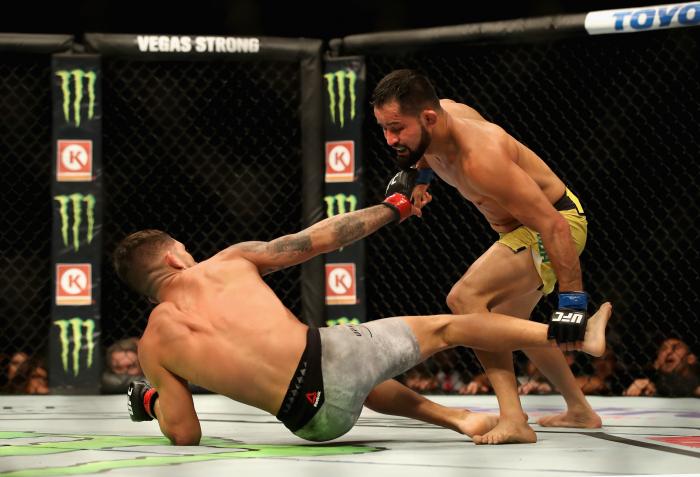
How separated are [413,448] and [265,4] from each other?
3129mm

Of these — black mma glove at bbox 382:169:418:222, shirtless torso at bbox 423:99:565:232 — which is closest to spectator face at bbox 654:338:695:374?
shirtless torso at bbox 423:99:565:232

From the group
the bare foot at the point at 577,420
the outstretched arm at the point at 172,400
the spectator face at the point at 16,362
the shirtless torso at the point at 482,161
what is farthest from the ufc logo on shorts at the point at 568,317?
the spectator face at the point at 16,362

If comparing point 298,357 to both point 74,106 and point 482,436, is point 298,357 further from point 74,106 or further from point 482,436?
point 74,106

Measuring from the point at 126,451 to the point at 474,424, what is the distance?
0.76 meters

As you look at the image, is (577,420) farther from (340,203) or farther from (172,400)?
(340,203)

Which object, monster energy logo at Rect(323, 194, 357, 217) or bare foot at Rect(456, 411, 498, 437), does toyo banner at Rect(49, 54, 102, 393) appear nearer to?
monster energy logo at Rect(323, 194, 357, 217)

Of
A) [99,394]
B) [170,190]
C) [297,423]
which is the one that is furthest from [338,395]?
[170,190]

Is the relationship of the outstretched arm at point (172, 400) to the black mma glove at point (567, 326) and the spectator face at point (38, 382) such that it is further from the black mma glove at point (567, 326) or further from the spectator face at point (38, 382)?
the spectator face at point (38, 382)

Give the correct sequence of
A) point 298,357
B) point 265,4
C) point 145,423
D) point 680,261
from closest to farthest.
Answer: point 298,357
point 145,423
point 680,261
point 265,4

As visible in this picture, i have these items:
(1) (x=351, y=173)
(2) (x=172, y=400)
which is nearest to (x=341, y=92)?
(1) (x=351, y=173)

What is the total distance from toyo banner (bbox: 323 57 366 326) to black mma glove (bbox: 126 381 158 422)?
5.21 feet

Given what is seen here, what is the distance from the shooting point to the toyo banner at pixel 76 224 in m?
3.80

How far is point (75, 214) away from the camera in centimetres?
385

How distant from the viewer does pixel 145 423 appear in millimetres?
2801
